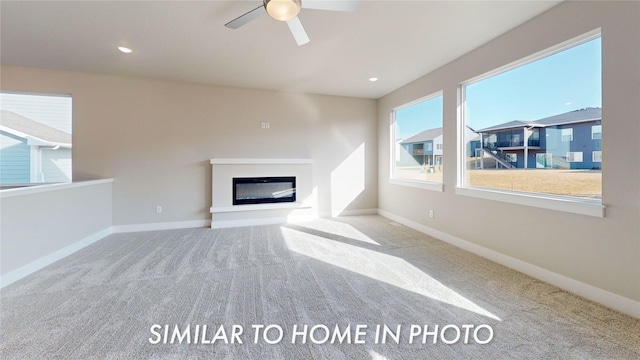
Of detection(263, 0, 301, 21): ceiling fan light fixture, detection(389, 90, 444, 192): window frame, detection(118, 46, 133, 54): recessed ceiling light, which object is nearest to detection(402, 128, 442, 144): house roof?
detection(389, 90, 444, 192): window frame

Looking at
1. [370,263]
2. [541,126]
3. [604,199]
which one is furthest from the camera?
[370,263]

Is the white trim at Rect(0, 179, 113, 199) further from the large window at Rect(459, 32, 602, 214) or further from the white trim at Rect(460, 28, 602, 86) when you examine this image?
the white trim at Rect(460, 28, 602, 86)

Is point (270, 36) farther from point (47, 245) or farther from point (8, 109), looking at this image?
point (8, 109)

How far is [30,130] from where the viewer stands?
3.78 metres

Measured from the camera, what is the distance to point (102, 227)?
3865mm

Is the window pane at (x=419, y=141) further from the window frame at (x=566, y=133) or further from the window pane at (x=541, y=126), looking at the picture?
the window frame at (x=566, y=133)

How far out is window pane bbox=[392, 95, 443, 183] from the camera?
3.99 meters

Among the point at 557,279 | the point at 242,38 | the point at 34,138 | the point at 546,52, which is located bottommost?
the point at 557,279

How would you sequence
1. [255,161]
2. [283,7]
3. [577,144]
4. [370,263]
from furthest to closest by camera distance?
[255,161], [370,263], [577,144], [283,7]

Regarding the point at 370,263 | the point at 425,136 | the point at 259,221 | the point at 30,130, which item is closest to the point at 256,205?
the point at 259,221

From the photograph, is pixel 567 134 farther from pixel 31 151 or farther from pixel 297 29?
pixel 31 151

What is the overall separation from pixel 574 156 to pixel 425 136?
2.11 meters

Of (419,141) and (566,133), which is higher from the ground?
(419,141)

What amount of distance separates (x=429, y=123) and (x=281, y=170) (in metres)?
2.78
